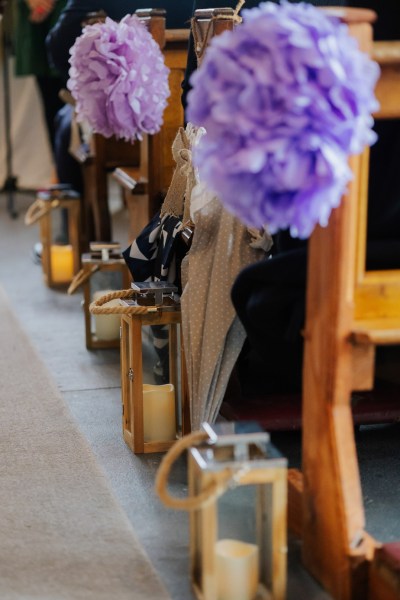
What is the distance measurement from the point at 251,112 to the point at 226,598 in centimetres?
78

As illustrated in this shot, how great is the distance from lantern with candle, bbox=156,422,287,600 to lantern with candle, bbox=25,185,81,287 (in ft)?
7.39

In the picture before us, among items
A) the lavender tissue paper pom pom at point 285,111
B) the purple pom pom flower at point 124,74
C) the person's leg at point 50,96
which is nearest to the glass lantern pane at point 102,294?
the purple pom pom flower at point 124,74

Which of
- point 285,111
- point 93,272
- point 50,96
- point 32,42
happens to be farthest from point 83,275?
point 50,96

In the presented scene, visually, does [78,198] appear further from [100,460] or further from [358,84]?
[358,84]

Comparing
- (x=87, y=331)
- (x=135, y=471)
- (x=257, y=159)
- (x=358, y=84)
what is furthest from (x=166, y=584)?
(x=87, y=331)

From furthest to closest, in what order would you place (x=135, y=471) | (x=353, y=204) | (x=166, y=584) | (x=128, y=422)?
(x=128, y=422) < (x=135, y=471) < (x=166, y=584) < (x=353, y=204)

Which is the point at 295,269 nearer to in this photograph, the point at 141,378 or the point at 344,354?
the point at 344,354

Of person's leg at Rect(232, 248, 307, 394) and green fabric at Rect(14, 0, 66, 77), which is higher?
green fabric at Rect(14, 0, 66, 77)

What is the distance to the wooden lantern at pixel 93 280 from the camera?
118 inches

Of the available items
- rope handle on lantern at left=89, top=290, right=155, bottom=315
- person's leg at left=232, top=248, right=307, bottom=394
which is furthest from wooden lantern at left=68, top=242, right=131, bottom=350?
person's leg at left=232, top=248, right=307, bottom=394

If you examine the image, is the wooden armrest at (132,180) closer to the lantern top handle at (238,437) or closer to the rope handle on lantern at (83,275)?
the rope handle on lantern at (83,275)

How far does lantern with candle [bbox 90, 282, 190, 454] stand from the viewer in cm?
226

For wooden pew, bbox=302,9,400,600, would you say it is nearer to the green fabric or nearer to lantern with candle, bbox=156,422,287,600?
lantern with candle, bbox=156,422,287,600

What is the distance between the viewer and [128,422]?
2361 millimetres
